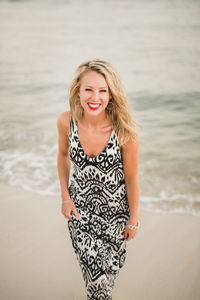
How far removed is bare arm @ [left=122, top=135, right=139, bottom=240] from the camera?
7.22 feet

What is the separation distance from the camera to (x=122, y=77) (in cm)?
1221

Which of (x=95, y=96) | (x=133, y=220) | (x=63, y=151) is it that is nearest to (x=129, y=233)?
(x=133, y=220)

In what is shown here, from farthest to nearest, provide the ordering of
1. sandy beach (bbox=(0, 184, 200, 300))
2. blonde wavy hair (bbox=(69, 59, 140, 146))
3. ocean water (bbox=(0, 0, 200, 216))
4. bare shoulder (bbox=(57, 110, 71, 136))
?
ocean water (bbox=(0, 0, 200, 216)) → sandy beach (bbox=(0, 184, 200, 300)) → bare shoulder (bbox=(57, 110, 71, 136)) → blonde wavy hair (bbox=(69, 59, 140, 146))

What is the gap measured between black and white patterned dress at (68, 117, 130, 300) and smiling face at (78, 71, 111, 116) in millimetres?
224

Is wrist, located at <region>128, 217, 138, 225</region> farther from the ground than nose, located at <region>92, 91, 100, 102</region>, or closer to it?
closer to it

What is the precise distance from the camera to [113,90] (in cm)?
216

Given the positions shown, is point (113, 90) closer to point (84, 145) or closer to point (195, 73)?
point (84, 145)

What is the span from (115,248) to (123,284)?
3.09ft

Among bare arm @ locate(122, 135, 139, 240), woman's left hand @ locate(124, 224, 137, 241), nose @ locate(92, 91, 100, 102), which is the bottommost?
woman's left hand @ locate(124, 224, 137, 241)

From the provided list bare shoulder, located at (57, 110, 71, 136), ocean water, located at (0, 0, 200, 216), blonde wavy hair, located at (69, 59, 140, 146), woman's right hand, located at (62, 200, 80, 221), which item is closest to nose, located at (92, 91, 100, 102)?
blonde wavy hair, located at (69, 59, 140, 146)

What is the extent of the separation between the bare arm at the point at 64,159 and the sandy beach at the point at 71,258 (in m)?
1.17

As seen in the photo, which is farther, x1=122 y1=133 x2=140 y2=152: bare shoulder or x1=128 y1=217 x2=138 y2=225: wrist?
x1=128 y1=217 x2=138 y2=225: wrist

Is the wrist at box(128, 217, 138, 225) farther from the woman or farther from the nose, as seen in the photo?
the nose

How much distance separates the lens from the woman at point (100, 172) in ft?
7.13
